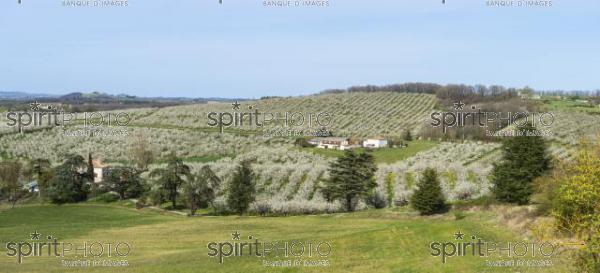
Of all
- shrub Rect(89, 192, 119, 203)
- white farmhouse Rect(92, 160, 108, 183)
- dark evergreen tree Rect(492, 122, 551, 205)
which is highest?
dark evergreen tree Rect(492, 122, 551, 205)

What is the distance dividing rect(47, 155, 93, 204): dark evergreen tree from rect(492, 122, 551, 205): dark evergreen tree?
50.0 metres

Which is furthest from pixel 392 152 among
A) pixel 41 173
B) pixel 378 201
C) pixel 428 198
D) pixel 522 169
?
pixel 41 173

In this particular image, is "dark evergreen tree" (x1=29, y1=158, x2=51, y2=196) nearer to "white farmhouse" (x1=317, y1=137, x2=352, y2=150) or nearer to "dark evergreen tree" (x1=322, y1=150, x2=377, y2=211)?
"dark evergreen tree" (x1=322, y1=150, x2=377, y2=211)

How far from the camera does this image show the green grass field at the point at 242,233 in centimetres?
3061

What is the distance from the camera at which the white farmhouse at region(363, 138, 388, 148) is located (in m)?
109

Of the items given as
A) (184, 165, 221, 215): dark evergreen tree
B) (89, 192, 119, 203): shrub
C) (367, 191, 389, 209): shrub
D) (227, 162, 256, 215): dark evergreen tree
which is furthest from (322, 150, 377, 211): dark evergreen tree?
(89, 192, 119, 203): shrub

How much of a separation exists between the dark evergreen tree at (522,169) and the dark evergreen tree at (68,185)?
5000 cm

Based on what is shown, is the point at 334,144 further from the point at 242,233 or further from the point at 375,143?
the point at 242,233

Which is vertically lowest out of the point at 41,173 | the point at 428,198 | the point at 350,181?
the point at 41,173

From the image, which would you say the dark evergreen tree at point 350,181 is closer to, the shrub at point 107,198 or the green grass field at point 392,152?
the green grass field at point 392,152

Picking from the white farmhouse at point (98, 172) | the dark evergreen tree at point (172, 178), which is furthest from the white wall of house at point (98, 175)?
the dark evergreen tree at point (172, 178)

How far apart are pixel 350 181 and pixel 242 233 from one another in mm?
18464

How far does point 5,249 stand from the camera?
39.5 m

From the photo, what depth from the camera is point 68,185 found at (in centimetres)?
7162
